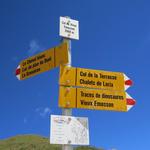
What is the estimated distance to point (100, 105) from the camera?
9.95 m

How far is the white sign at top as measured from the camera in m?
10.2

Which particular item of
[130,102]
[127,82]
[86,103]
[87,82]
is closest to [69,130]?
[86,103]

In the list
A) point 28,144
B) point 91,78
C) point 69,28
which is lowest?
point 91,78

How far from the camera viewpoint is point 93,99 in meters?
9.90

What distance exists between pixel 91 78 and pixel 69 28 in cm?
138

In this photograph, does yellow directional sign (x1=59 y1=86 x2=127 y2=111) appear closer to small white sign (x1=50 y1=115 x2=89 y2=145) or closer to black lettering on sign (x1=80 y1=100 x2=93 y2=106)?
black lettering on sign (x1=80 y1=100 x2=93 y2=106)

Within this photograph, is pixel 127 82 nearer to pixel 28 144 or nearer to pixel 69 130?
pixel 69 130

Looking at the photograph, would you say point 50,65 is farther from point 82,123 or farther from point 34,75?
point 82,123

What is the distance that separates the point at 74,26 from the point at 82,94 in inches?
72.8

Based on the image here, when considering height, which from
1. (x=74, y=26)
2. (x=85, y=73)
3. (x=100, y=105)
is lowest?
(x=100, y=105)

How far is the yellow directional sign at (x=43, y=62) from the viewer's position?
32.3ft

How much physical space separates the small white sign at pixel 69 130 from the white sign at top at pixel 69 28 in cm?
215

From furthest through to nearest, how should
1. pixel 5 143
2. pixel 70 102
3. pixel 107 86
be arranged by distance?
pixel 5 143 < pixel 107 86 < pixel 70 102

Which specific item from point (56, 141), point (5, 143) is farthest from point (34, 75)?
point (5, 143)
